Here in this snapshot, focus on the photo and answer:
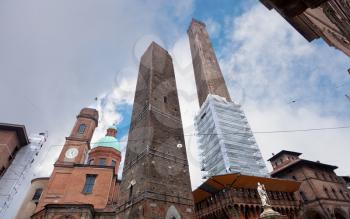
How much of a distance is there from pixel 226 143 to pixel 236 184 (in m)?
14.3

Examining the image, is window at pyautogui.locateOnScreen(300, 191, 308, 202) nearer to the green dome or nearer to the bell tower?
the green dome

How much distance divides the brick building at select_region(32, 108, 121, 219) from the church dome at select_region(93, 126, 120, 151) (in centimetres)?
19

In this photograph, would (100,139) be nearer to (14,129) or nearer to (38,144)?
(38,144)

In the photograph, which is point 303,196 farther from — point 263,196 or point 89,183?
point 89,183

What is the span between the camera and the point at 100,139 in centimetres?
3359

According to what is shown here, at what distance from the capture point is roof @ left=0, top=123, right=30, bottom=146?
1530cm

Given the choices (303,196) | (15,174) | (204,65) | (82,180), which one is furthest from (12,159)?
(204,65)

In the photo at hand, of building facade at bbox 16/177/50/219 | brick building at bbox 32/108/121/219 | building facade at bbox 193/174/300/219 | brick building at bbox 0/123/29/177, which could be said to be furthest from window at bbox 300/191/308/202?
brick building at bbox 0/123/29/177

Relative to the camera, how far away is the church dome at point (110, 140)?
A: 31578mm

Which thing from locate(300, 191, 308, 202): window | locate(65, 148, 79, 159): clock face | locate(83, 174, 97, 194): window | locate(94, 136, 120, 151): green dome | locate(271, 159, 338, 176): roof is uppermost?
locate(94, 136, 120, 151): green dome

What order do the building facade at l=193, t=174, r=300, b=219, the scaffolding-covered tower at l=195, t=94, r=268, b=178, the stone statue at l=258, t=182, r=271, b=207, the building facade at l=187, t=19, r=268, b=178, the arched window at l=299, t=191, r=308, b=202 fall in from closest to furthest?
the stone statue at l=258, t=182, r=271, b=207
the building facade at l=193, t=174, r=300, b=219
the arched window at l=299, t=191, r=308, b=202
the scaffolding-covered tower at l=195, t=94, r=268, b=178
the building facade at l=187, t=19, r=268, b=178

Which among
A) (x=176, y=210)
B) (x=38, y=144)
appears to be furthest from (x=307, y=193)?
(x=38, y=144)

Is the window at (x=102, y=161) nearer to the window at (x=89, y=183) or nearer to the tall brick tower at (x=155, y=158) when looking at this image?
the window at (x=89, y=183)

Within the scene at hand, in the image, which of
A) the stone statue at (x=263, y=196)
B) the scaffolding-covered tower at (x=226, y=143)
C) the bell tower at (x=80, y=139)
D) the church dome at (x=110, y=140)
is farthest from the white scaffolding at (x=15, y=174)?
the scaffolding-covered tower at (x=226, y=143)
